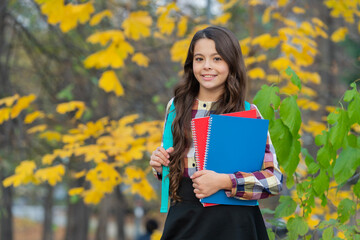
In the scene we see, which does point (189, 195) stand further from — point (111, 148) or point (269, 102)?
point (111, 148)

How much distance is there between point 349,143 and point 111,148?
2111 mm

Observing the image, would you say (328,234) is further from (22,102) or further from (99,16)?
(99,16)

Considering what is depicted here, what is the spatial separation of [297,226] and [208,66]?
0.97m

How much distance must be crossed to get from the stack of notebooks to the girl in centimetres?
4

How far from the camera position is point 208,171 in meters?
1.79

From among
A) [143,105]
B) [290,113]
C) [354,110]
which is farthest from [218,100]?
[143,105]

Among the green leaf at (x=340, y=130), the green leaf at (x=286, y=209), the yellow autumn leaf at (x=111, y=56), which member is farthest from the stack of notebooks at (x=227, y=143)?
the yellow autumn leaf at (x=111, y=56)

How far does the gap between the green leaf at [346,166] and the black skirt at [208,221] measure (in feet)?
1.73

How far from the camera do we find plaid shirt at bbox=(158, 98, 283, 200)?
5.90 ft

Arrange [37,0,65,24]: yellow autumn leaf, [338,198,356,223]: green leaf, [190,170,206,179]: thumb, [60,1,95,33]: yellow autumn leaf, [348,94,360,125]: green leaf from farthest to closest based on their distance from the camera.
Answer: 1. [60,1,95,33]: yellow autumn leaf
2. [37,0,65,24]: yellow autumn leaf
3. [338,198,356,223]: green leaf
4. [348,94,360,125]: green leaf
5. [190,170,206,179]: thumb

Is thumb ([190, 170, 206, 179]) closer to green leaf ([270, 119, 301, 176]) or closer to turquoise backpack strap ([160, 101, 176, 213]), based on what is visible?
turquoise backpack strap ([160, 101, 176, 213])

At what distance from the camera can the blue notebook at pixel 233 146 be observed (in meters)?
1.80

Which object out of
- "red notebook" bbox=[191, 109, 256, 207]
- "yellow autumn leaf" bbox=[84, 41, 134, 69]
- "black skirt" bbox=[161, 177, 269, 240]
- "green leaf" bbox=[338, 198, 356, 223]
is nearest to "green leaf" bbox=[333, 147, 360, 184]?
"green leaf" bbox=[338, 198, 356, 223]

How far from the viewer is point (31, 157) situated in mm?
5812
